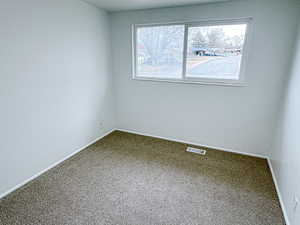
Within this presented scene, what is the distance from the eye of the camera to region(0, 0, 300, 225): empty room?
72.3 inches

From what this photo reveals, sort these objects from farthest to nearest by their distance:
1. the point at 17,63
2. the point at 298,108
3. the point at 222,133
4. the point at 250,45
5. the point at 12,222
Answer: the point at 222,133 < the point at 250,45 < the point at 17,63 < the point at 298,108 < the point at 12,222

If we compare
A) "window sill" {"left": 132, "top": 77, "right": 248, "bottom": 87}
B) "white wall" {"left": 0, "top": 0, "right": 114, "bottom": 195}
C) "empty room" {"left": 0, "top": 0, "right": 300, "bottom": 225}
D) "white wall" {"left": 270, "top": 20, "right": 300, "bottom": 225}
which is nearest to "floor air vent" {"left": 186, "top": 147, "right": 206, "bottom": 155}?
"empty room" {"left": 0, "top": 0, "right": 300, "bottom": 225}

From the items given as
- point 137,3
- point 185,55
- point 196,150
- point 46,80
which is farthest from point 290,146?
point 46,80

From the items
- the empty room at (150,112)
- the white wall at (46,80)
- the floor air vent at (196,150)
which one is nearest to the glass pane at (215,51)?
the empty room at (150,112)

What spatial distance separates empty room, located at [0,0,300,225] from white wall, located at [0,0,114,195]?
0.01 meters

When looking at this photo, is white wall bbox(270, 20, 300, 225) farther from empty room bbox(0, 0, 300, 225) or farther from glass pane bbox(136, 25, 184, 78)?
glass pane bbox(136, 25, 184, 78)

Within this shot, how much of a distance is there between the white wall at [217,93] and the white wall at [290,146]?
0.83ft

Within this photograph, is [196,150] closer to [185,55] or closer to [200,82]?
[200,82]

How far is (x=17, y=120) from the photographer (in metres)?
1.98

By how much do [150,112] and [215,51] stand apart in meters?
1.54

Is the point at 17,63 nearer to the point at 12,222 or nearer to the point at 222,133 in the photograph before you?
the point at 12,222

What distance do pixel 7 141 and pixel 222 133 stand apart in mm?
2939

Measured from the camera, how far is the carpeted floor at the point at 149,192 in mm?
1728

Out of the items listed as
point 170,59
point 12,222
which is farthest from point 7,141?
point 170,59
